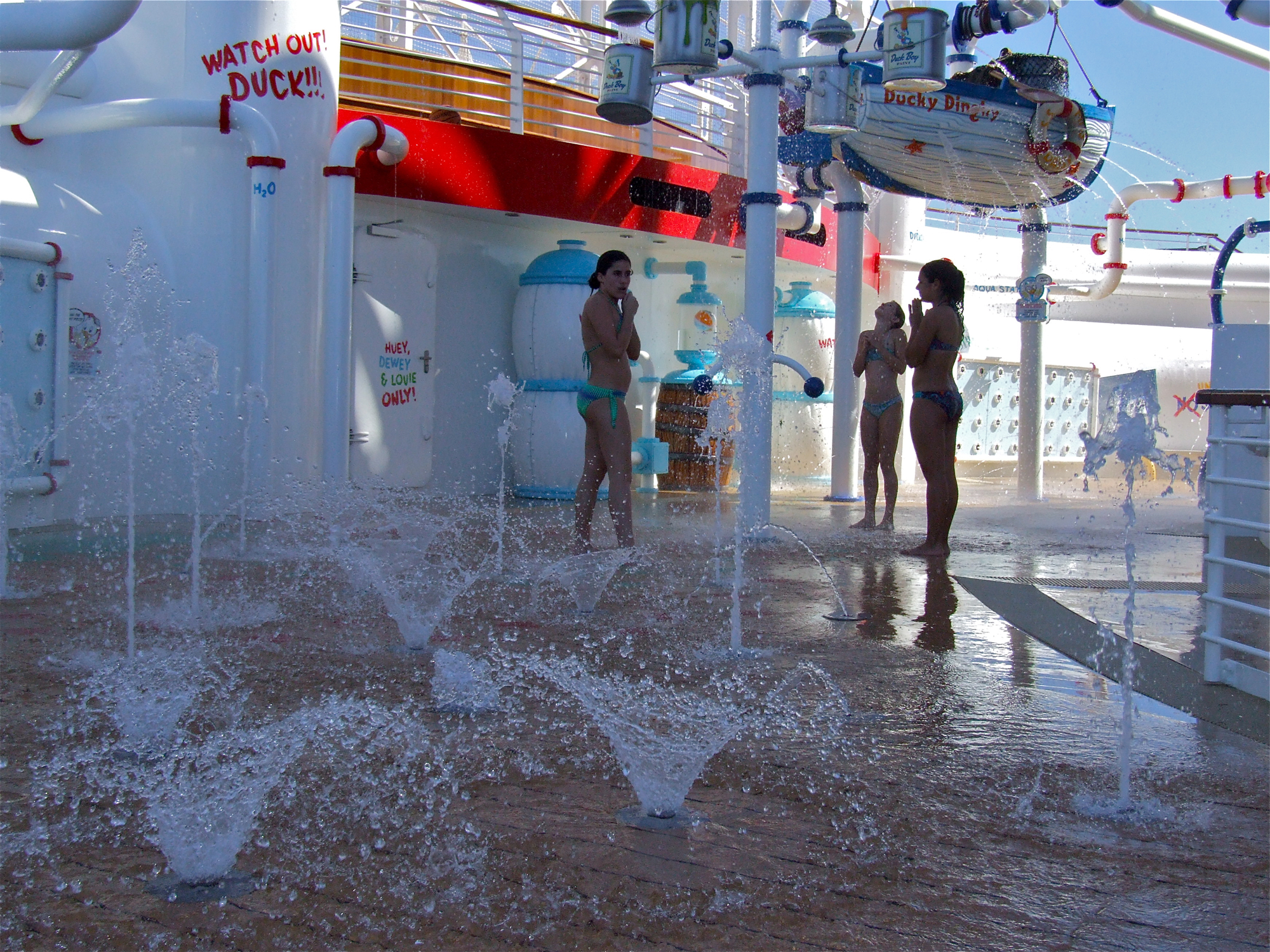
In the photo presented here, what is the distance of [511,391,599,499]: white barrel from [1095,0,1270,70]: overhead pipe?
5.09 m

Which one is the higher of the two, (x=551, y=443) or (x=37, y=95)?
(x=37, y=95)

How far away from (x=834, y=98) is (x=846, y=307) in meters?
2.78

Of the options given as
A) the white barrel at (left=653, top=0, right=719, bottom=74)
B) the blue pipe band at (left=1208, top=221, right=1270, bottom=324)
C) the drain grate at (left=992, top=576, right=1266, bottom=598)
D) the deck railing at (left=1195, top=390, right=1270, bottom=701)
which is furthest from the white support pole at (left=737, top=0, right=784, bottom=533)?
the blue pipe band at (left=1208, top=221, right=1270, bottom=324)

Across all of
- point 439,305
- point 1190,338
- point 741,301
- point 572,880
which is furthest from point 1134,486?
point 572,880

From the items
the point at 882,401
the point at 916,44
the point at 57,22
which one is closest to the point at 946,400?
the point at 882,401

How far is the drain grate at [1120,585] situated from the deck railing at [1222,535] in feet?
5.40

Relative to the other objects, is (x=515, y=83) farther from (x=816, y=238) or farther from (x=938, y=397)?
(x=938, y=397)

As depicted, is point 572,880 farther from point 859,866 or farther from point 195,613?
point 195,613

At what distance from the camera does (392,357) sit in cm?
846

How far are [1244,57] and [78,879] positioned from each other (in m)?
11.6

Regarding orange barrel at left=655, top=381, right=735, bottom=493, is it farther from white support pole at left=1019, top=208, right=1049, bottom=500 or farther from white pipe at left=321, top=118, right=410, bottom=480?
white pipe at left=321, top=118, right=410, bottom=480

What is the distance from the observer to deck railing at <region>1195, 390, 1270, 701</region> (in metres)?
3.16

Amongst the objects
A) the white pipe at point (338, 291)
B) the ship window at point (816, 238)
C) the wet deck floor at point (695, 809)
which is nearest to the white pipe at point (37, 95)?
the white pipe at point (338, 291)

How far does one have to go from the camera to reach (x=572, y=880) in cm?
190
